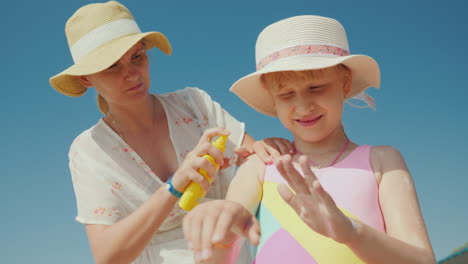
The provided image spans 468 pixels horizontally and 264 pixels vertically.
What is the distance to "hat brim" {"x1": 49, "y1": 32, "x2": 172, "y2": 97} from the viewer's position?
3.21 metres

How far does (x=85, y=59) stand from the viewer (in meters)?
3.37

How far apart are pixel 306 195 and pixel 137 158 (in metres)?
1.94

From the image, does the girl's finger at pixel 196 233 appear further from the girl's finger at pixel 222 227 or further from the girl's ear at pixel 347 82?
the girl's ear at pixel 347 82

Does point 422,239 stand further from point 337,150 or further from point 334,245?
point 337,150

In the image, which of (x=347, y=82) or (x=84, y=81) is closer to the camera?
(x=347, y=82)

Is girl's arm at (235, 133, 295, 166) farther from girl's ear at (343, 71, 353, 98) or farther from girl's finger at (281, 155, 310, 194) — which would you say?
girl's finger at (281, 155, 310, 194)

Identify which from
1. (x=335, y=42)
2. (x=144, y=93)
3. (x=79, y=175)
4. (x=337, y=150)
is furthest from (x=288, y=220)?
(x=79, y=175)

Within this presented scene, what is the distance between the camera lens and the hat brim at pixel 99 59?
3211 mm

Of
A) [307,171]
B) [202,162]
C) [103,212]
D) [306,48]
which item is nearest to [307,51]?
[306,48]

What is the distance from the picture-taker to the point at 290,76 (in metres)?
2.48

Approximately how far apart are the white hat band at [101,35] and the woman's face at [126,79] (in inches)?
5.2

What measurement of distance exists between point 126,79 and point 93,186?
2.38ft

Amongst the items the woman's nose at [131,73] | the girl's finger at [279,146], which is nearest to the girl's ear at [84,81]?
the woman's nose at [131,73]

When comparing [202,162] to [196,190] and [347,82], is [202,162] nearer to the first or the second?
[196,190]
